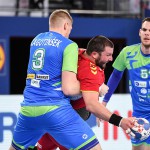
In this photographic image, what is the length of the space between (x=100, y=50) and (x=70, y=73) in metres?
0.44

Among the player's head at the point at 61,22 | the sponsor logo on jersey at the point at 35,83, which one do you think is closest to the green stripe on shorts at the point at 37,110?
the sponsor logo on jersey at the point at 35,83

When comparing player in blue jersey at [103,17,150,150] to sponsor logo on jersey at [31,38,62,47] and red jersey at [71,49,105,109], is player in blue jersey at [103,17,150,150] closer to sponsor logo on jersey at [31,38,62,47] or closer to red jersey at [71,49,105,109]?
red jersey at [71,49,105,109]

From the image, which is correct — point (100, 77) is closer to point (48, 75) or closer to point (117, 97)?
point (48, 75)

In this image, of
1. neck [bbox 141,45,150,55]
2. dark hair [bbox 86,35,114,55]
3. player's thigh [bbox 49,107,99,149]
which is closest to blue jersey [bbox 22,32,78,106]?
player's thigh [bbox 49,107,99,149]

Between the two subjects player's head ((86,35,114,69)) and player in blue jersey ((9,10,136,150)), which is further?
player's head ((86,35,114,69))

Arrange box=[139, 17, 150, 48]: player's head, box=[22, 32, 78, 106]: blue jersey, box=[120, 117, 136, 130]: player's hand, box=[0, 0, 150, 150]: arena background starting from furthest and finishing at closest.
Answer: box=[0, 0, 150, 150]: arena background
box=[139, 17, 150, 48]: player's head
box=[22, 32, 78, 106]: blue jersey
box=[120, 117, 136, 130]: player's hand

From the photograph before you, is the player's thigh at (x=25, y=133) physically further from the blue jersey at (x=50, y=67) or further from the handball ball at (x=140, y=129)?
the handball ball at (x=140, y=129)

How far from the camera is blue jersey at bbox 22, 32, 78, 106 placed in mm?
6270

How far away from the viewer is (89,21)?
1472 centimetres

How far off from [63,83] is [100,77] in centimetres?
41

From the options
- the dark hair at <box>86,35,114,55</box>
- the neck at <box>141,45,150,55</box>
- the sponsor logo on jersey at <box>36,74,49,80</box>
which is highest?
the dark hair at <box>86,35,114,55</box>

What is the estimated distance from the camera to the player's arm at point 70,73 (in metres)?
6.16

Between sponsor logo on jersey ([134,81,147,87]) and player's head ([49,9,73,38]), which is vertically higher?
player's head ([49,9,73,38])

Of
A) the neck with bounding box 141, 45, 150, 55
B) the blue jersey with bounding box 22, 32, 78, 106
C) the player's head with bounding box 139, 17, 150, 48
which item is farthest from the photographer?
the neck with bounding box 141, 45, 150, 55
